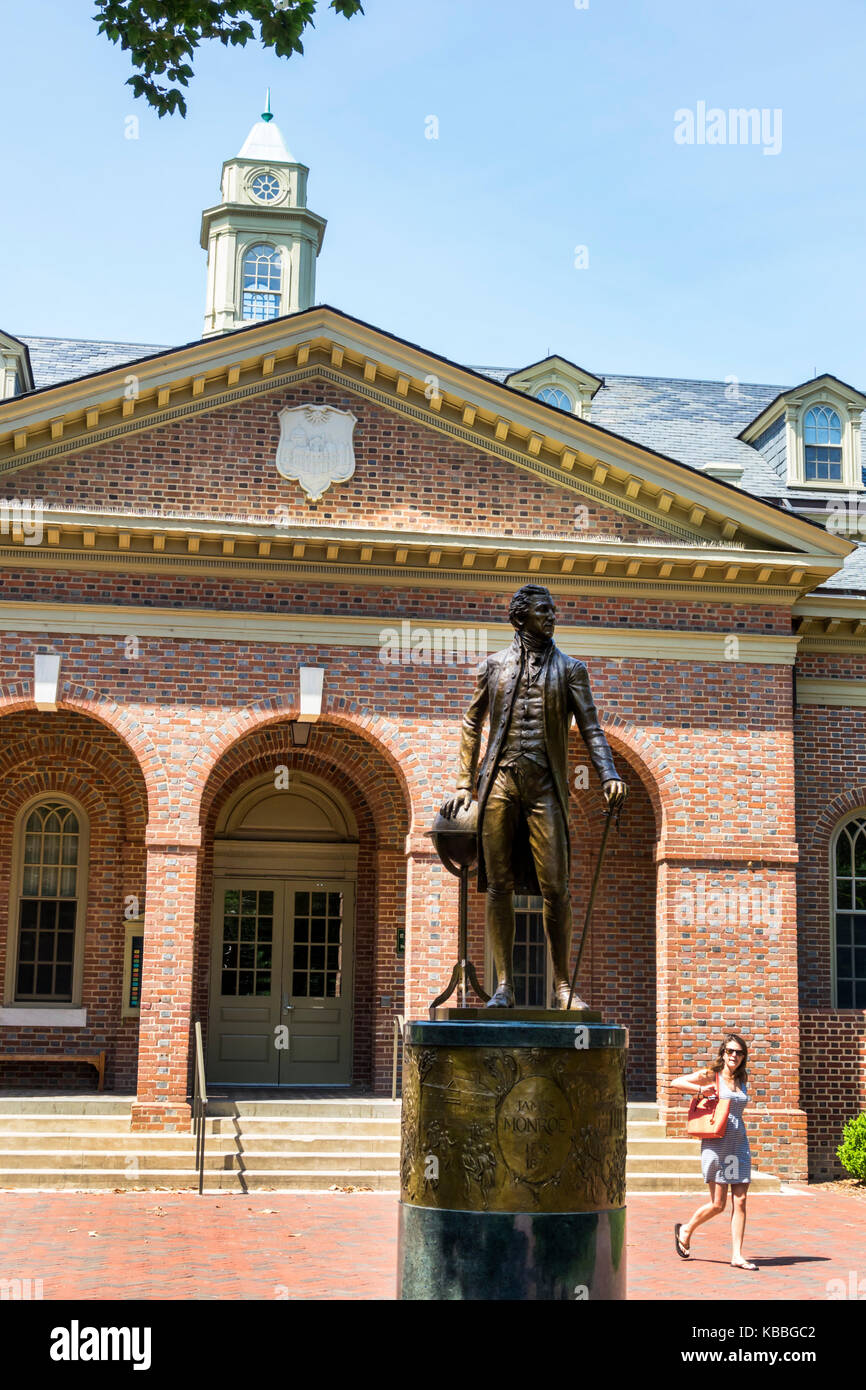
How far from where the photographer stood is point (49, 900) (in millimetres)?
18656

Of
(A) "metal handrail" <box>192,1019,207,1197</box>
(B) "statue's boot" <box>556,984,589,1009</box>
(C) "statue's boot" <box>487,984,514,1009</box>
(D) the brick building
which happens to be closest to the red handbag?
(B) "statue's boot" <box>556,984,589,1009</box>

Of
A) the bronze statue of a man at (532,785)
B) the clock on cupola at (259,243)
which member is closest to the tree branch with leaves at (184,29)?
the bronze statue of a man at (532,785)

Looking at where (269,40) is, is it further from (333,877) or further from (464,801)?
(333,877)

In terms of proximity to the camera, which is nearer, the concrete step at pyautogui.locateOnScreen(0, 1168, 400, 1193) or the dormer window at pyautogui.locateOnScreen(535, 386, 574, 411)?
the concrete step at pyautogui.locateOnScreen(0, 1168, 400, 1193)

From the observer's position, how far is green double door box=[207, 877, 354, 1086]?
1938cm

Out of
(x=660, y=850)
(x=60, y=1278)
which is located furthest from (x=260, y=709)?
(x=60, y=1278)

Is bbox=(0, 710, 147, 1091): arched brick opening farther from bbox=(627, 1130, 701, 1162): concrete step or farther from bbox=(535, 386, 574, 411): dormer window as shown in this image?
bbox=(535, 386, 574, 411): dormer window

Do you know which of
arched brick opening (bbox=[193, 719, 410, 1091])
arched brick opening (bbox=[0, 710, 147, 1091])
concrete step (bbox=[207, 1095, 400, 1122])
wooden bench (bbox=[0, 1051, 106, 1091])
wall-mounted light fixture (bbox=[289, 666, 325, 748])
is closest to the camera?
concrete step (bbox=[207, 1095, 400, 1122])

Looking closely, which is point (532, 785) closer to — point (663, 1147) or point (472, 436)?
point (663, 1147)

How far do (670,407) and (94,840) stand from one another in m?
11.4

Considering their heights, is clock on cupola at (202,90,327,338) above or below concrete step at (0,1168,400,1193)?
above

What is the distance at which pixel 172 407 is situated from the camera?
695 inches

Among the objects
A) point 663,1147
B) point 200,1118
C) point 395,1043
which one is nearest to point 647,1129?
point 663,1147

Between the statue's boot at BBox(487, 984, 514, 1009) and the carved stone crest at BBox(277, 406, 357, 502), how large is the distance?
10.1 meters
